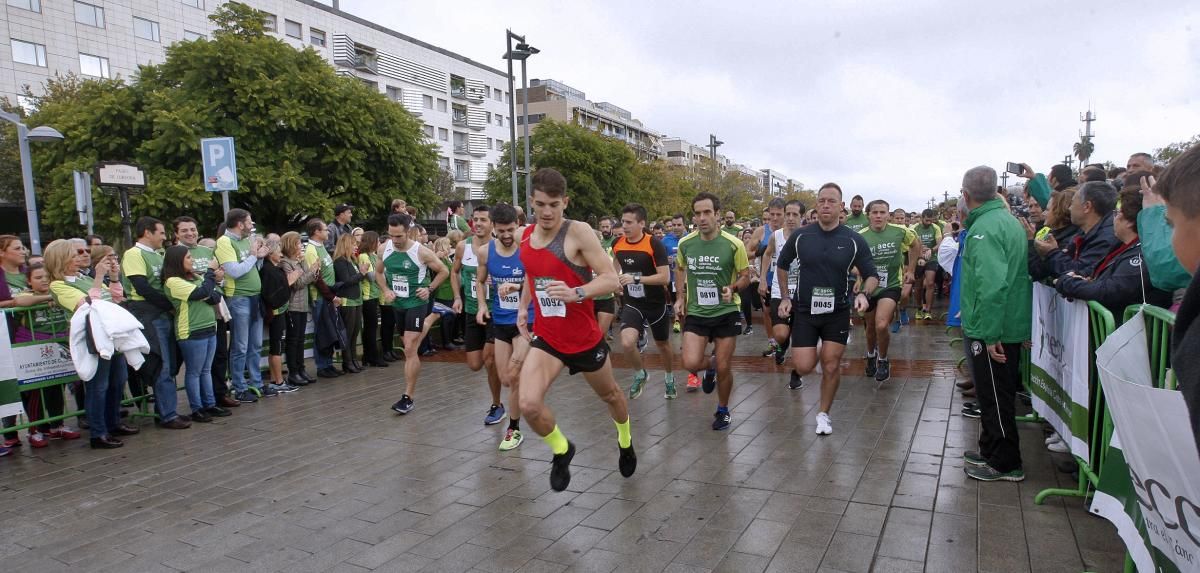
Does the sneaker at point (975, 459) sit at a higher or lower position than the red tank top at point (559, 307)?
lower

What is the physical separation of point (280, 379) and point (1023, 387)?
831 cm

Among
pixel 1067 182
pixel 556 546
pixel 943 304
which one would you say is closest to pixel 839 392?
pixel 1067 182

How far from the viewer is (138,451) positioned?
6.12 metres

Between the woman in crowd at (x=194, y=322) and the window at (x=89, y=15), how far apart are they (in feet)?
137

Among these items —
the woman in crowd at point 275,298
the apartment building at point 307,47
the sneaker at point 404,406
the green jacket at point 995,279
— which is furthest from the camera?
the apartment building at point 307,47

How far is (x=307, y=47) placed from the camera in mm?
25922

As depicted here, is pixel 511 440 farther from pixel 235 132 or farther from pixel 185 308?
pixel 235 132

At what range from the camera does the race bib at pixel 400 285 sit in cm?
796

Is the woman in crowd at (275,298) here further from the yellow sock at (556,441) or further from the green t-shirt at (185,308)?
the yellow sock at (556,441)

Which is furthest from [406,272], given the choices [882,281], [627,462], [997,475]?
[997,475]

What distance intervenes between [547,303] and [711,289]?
233 cm

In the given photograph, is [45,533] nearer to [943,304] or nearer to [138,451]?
[138,451]

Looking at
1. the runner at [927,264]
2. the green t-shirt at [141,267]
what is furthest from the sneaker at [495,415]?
the runner at [927,264]

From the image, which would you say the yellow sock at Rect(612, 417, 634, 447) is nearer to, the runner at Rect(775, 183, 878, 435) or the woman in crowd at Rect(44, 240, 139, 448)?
the runner at Rect(775, 183, 878, 435)
